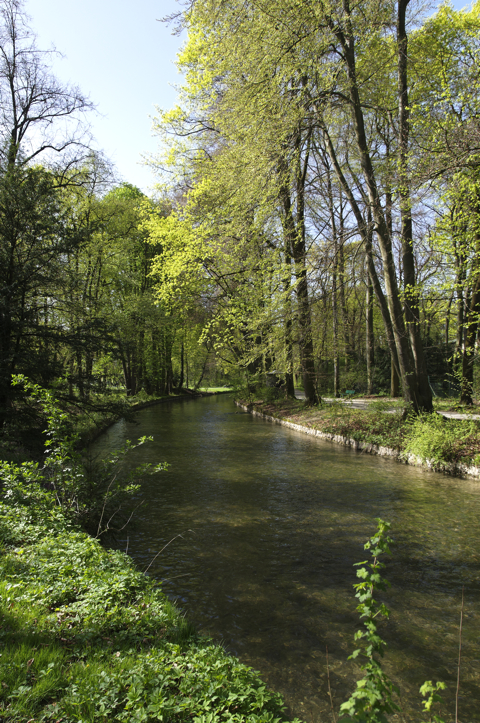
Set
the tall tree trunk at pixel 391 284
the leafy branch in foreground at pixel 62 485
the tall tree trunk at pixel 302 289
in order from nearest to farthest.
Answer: the leafy branch in foreground at pixel 62 485
the tall tree trunk at pixel 391 284
the tall tree trunk at pixel 302 289

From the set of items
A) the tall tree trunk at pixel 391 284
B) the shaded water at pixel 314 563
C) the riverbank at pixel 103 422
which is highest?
the tall tree trunk at pixel 391 284

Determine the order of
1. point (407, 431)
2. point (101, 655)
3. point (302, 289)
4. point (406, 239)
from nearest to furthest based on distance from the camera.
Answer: point (101, 655), point (407, 431), point (406, 239), point (302, 289)

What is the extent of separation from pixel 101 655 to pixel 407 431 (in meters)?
10.4

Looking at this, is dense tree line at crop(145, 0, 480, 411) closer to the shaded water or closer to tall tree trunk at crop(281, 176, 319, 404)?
tall tree trunk at crop(281, 176, 319, 404)

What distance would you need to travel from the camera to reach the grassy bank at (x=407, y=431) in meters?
9.71

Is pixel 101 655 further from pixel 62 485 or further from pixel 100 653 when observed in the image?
pixel 62 485

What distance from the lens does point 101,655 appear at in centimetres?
297

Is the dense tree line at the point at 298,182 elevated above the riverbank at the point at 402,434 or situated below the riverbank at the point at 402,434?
above

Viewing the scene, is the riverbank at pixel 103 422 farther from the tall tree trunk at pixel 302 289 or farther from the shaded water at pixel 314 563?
the tall tree trunk at pixel 302 289

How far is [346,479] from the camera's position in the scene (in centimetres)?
948

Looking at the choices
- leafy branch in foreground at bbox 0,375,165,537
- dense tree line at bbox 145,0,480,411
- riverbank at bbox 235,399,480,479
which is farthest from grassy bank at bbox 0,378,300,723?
dense tree line at bbox 145,0,480,411

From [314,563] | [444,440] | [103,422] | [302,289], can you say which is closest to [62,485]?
[314,563]

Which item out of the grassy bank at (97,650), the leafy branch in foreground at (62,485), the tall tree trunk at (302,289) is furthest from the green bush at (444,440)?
the grassy bank at (97,650)

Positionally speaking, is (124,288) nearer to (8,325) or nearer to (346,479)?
(8,325)
